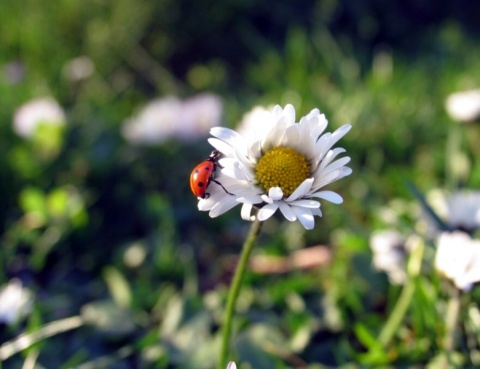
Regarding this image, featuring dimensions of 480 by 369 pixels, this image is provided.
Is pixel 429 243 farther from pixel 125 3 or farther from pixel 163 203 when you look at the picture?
pixel 125 3

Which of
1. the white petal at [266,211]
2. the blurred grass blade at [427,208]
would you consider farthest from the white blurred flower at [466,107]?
the white petal at [266,211]

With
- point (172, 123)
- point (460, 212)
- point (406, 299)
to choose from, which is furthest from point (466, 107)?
point (172, 123)

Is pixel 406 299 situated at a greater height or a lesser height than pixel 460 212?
lesser

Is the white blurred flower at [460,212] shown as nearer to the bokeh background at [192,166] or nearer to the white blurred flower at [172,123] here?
the bokeh background at [192,166]

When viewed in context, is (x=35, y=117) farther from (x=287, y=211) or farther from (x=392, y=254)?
(x=287, y=211)

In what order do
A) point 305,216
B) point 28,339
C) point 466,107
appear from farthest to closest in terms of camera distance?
point 466,107 → point 28,339 → point 305,216

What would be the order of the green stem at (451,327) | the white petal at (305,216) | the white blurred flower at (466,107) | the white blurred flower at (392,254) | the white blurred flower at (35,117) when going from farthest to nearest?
1. the white blurred flower at (35,117)
2. the white blurred flower at (466,107)
3. the white blurred flower at (392,254)
4. the green stem at (451,327)
5. the white petal at (305,216)

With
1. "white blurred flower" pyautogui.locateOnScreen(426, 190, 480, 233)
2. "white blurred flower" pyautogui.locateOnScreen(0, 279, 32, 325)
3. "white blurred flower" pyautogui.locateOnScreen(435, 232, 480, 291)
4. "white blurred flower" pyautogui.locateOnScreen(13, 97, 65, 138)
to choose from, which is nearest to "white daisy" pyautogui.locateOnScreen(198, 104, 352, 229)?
"white blurred flower" pyautogui.locateOnScreen(435, 232, 480, 291)
